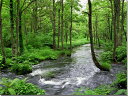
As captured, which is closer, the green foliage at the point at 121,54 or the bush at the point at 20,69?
the bush at the point at 20,69

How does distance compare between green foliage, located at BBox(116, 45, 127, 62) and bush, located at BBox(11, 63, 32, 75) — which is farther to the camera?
green foliage, located at BBox(116, 45, 127, 62)

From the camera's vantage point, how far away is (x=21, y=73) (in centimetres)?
938

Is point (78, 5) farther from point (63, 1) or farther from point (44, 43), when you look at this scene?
point (44, 43)

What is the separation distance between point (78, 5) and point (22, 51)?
8786mm

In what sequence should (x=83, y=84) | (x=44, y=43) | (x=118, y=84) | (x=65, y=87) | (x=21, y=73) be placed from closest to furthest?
(x=118, y=84)
(x=65, y=87)
(x=83, y=84)
(x=21, y=73)
(x=44, y=43)

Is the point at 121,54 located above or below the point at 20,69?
above

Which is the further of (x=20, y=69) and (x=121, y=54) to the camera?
(x=121, y=54)

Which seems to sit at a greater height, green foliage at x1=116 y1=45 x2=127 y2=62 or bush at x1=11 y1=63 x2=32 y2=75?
green foliage at x1=116 y1=45 x2=127 y2=62

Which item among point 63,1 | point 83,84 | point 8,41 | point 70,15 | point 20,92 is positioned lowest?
point 83,84

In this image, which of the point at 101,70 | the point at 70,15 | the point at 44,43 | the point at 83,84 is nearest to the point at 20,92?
the point at 83,84

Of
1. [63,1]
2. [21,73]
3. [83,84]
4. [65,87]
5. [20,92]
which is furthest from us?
[63,1]

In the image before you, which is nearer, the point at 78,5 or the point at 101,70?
the point at 101,70

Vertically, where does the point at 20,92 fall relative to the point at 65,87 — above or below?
above

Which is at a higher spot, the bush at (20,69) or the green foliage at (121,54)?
the green foliage at (121,54)
